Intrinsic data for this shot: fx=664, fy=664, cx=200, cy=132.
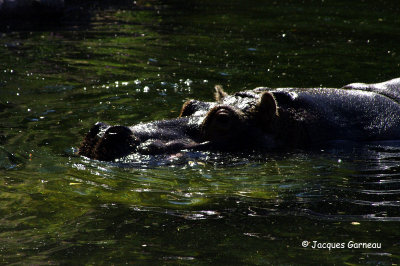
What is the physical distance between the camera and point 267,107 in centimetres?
582

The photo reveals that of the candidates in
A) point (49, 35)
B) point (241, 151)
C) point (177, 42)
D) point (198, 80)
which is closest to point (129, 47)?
point (177, 42)

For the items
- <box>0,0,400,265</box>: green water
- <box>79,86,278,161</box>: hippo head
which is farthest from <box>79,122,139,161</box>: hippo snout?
<box>0,0,400,265</box>: green water

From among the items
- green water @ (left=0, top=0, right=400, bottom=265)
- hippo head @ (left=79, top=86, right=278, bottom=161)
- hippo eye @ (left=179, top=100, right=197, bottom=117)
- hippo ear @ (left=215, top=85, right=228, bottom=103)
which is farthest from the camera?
hippo ear @ (left=215, top=85, right=228, bottom=103)

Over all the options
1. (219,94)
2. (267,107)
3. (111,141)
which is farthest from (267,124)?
(111,141)

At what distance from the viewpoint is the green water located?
3.99m

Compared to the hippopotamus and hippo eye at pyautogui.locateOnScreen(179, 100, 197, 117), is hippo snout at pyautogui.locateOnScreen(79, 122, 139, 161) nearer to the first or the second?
the hippopotamus

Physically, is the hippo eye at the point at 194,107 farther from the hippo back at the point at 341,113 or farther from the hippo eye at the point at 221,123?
the hippo back at the point at 341,113

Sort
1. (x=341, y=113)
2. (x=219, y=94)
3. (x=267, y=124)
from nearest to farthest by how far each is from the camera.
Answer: (x=267, y=124) → (x=341, y=113) → (x=219, y=94)

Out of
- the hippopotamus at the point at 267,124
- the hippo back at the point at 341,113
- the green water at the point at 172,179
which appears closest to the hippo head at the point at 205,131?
the hippopotamus at the point at 267,124

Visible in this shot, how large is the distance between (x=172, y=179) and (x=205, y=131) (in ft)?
2.17

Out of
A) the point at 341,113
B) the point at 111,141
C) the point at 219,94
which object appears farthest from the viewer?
the point at 219,94

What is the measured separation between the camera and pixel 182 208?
473 cm

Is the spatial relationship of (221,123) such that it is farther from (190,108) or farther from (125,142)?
(125,142)

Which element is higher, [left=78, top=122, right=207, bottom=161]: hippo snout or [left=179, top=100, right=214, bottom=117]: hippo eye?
[left=179, top=100, right=214, bottom=117]: hippo eye
